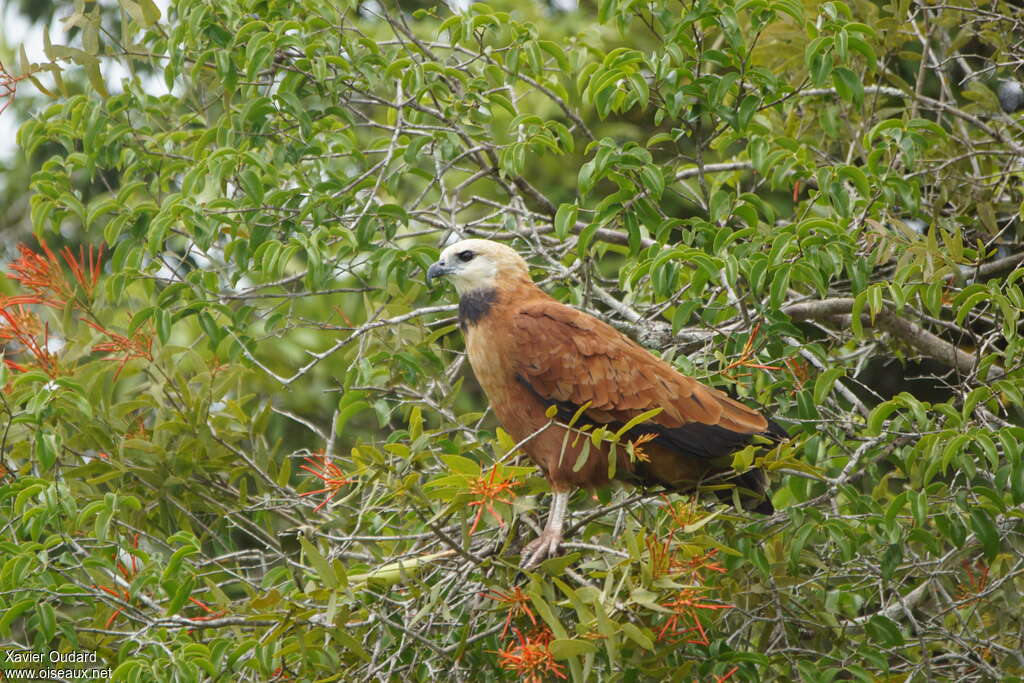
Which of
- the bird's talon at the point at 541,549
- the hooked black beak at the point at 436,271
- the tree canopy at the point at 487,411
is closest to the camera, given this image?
the tree canopy at the point at 487,411

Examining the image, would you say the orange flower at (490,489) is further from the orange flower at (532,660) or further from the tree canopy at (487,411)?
the orange flower at (532,660)

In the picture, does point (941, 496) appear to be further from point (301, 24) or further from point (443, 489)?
point (301, 24)

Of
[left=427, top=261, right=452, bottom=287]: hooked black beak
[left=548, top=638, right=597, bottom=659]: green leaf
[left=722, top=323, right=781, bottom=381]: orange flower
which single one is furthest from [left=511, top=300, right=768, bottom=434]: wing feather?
[left=548, top=638, right=597, bottom=659]: green leaf

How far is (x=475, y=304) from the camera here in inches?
Result: 153

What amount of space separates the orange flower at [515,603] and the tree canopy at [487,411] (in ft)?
0.05

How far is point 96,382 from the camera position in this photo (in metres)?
3.63

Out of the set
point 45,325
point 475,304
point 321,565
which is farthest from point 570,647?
point 45,325

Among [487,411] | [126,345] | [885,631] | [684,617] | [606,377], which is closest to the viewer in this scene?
[684,617]

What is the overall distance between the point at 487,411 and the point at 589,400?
609 mm

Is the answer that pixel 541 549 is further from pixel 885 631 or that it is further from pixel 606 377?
pixel 885 631

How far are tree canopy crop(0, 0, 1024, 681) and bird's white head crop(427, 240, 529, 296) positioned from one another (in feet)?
0.32

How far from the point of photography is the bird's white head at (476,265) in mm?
3920

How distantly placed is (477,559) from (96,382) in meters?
1.60

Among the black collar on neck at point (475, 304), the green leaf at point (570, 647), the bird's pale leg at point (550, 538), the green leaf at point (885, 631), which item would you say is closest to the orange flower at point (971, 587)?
the green leaf at point (885, 631)
